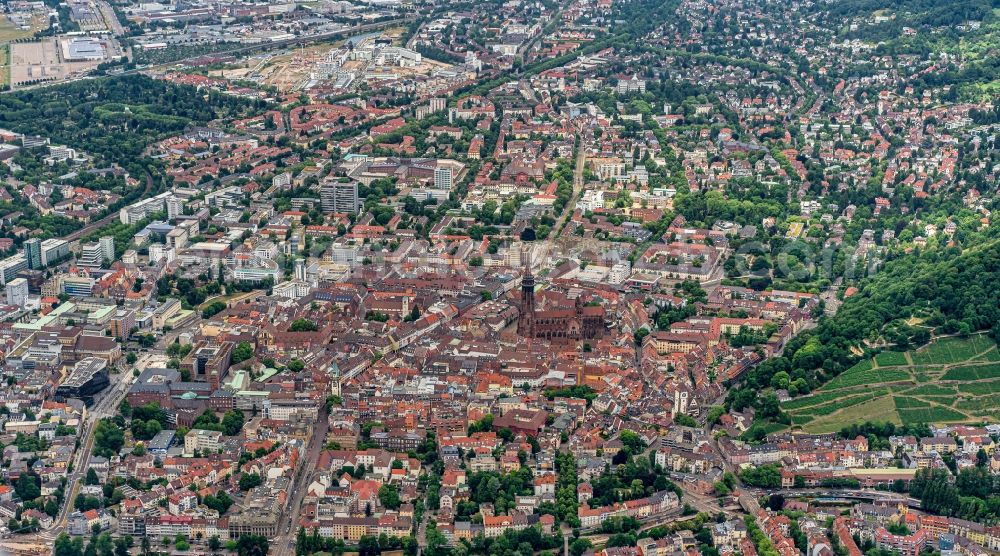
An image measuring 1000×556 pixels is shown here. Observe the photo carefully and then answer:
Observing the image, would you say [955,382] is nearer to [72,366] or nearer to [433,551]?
[433,551]

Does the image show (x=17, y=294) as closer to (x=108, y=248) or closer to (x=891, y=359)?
(x=108, y=248)

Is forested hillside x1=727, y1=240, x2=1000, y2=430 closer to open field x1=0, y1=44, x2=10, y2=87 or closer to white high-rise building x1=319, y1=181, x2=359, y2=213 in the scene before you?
white high-rise building x1=319, y1=181, x2=359, y2=213

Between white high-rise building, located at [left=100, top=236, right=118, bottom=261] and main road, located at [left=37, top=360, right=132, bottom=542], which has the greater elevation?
white high-rise building, located at [left=100, top=236, right=118, bottom=261]

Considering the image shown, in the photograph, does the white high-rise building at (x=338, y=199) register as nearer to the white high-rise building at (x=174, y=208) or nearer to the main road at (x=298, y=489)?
the white high-rise building at (x=174, y=208)

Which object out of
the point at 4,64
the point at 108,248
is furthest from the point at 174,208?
the point at 4,64

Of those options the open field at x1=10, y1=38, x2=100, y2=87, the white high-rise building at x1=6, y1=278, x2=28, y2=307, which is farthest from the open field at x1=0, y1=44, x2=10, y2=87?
the white high-rise building at x1=6, y1=278, x2=28, y2=307

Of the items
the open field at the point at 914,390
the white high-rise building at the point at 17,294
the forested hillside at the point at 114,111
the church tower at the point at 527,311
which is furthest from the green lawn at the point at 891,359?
the forested hillside at the point at 114,111
